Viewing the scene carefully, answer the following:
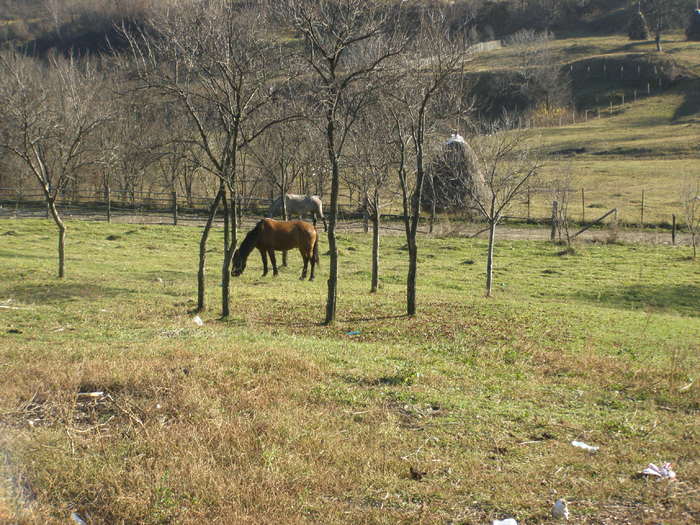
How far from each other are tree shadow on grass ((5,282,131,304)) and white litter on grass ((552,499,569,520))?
1335 cm

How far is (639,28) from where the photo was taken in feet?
384

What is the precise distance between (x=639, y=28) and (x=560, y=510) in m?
131

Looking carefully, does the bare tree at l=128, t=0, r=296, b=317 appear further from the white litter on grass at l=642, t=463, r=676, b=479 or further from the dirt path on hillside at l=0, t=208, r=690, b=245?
the dirt path on hillside at l=0, t=208, r=690, b=245

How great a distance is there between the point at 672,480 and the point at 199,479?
412 cm

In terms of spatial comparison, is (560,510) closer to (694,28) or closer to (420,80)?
(420,80)

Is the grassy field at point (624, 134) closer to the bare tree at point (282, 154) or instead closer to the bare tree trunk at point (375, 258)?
the bare tree trunk at point (375, 258)

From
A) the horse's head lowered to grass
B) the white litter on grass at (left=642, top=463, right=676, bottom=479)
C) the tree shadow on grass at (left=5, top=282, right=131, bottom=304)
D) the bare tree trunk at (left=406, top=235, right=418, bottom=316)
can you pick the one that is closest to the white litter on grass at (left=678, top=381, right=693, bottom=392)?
the white litter on grass at (left=642, top=463, right=676, bottom=479)

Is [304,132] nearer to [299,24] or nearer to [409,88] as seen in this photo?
[409,88]

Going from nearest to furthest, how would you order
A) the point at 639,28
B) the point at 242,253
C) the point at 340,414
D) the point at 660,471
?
the point at 660,471
the point at 340,414
the point at 242,253
the point at 639,28

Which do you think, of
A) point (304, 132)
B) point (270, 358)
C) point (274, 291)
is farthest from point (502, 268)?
point (270, 358)

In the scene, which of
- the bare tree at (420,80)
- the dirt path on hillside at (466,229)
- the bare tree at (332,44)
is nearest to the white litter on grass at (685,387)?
the bare tree at (420,80)

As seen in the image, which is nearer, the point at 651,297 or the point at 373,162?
the point at 651,297

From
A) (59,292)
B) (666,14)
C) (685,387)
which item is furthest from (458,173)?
(666,14)

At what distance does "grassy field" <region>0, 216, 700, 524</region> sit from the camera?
5.27 metres
